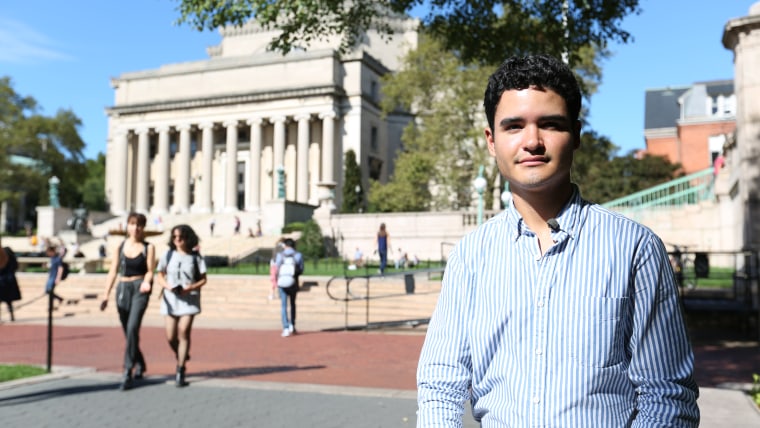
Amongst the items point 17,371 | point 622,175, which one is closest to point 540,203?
point 17,371

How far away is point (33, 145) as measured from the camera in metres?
62.8

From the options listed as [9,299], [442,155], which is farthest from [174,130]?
[9,299]

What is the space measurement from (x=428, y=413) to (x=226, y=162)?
6782 cm

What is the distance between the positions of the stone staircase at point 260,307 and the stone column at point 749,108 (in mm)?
7173

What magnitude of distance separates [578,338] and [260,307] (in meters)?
18.6

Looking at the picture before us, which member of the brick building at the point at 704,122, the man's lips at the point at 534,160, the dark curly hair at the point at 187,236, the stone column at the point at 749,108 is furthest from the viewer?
the brick building at the point at 704,122

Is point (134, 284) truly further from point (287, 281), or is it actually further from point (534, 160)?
point (534, 160)

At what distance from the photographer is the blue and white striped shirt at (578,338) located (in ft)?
6.43

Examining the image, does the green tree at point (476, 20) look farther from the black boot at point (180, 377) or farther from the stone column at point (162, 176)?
the stone column at point (162, 176)

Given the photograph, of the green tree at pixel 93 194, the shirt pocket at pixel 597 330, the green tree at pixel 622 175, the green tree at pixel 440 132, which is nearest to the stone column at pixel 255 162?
the green tree at pixel 440 132

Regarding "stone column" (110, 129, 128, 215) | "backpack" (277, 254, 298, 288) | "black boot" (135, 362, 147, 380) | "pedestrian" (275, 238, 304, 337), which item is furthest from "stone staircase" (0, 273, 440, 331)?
"stone column" (110, 129, 128, 215)

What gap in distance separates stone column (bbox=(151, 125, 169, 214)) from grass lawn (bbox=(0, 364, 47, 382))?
2386 inches

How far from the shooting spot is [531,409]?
199 centimetres

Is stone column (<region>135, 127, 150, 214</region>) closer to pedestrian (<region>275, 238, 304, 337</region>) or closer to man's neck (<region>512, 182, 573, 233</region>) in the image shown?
pedestrian (<region>275, 238, 304, 337</region>)
